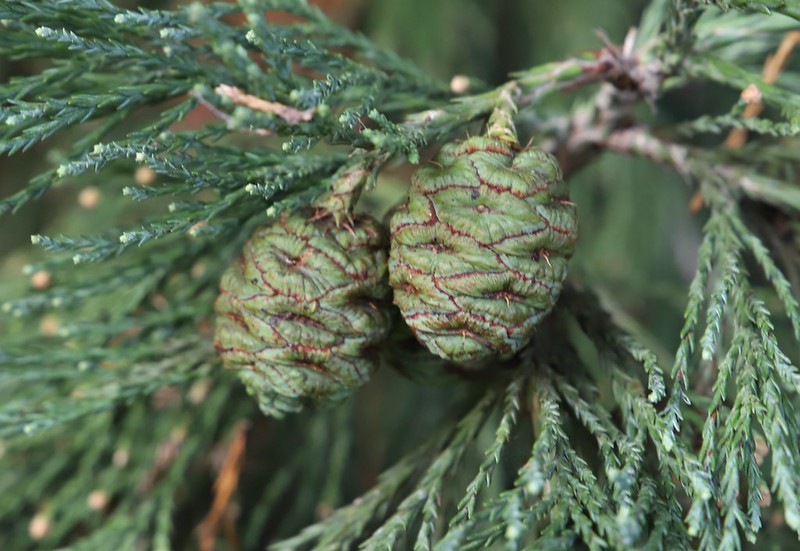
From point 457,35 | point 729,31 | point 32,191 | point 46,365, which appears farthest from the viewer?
point 457,35

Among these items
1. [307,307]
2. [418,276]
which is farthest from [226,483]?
[418,276]

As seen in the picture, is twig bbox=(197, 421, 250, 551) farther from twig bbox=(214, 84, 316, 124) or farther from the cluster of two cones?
twig bbox=(214, 84, 316, 124)

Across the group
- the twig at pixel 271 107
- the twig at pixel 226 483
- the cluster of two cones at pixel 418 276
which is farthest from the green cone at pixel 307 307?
the twig at pixel 226 483

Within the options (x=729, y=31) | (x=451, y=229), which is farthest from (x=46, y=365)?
(x=729, y=31)

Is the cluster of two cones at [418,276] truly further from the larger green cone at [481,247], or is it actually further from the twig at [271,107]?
the twig at [271,107]

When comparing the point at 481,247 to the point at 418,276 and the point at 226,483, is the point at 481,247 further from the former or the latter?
the point at 226,483

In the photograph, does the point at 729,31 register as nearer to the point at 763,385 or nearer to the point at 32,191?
the point at 763,385
